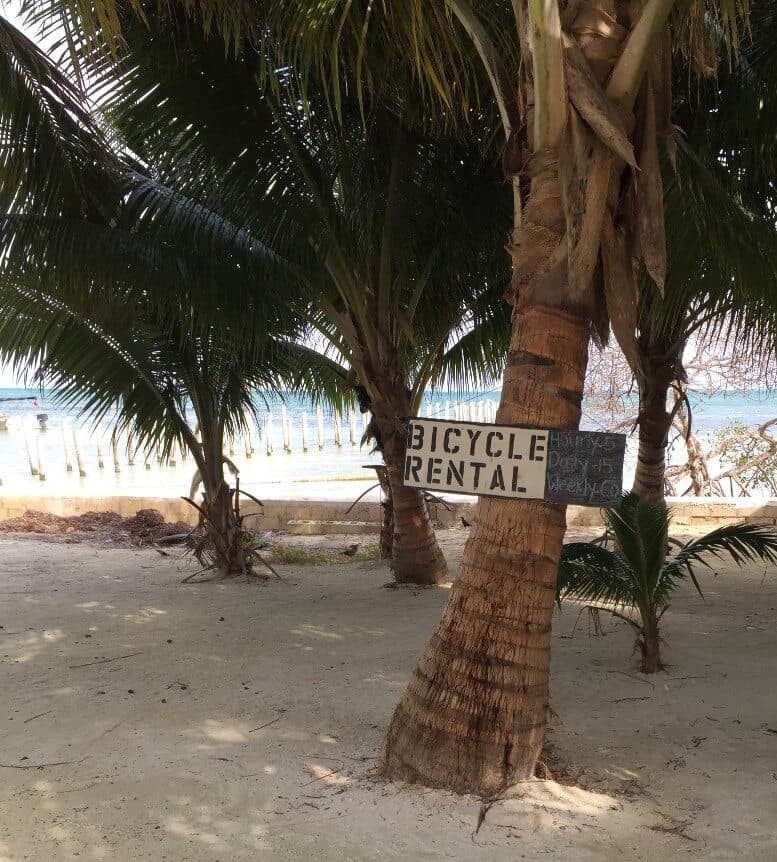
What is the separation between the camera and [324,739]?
143 inches

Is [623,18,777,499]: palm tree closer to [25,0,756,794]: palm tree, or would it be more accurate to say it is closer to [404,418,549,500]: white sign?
[25,0,756,794]: palm tree

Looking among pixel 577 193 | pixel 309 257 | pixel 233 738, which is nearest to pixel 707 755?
pixel 233 738

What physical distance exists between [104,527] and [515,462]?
827cm

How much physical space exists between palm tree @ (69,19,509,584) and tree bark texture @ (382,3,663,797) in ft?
7.99

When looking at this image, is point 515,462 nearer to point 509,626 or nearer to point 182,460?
point 509,626

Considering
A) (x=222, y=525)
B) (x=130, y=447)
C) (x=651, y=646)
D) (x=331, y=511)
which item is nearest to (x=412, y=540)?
(x=222, y=525)

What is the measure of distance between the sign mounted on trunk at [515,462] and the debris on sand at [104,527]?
7.09m

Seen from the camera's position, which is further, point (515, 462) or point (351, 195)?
point (351, 195)

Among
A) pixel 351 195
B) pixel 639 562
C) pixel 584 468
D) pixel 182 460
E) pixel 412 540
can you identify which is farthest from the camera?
pixel 182 460

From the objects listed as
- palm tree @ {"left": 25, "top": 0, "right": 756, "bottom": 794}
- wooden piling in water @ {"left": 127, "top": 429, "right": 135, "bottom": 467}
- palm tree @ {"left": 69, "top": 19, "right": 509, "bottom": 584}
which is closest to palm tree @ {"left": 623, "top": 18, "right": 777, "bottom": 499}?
palm tree @ {"left": 25, "top": 0, "right": 756, "bottom": 794}

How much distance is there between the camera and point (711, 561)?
759 centimetres

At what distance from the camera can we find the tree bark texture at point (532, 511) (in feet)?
9.78

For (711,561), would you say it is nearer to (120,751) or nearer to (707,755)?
(707,755)

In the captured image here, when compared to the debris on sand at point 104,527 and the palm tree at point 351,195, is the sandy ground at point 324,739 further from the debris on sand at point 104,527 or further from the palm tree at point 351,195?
the debris on sand at point 104,527
